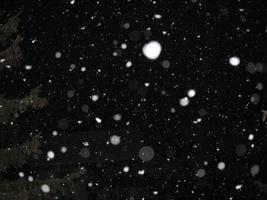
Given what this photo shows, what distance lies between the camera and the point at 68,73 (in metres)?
22.7

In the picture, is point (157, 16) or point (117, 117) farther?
point (157, 16)

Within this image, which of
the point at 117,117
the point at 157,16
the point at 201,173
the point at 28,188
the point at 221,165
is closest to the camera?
the point at 28,188

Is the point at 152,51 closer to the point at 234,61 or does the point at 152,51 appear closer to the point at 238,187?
the point at 234,61

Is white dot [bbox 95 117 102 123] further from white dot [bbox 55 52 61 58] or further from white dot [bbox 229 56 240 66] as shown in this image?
white dot [bbox 229 56 240 66]

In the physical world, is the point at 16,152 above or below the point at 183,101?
above

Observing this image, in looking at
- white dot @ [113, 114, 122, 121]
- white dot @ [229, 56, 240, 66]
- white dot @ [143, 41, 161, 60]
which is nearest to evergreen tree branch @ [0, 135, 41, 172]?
white dot @ [113, 114, 122, 121]

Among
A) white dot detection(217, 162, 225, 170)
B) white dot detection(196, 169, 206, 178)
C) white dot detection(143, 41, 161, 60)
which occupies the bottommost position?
white dot detection(143, 41, 161, 60)

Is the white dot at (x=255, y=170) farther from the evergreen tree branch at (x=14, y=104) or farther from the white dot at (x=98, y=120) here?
the evergreen tree branch at (x=14, y=104)

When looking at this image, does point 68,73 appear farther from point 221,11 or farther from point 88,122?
point 221,11

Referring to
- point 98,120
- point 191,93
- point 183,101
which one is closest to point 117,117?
point 98,120

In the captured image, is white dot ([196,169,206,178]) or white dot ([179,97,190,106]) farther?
white dot ([179,97,190,106])

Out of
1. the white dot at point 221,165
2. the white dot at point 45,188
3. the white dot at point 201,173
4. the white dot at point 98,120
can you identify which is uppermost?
the white dot at point 45,188

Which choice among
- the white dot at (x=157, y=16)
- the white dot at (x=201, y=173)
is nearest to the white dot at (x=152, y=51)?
the white dot at (x=157, y=16)

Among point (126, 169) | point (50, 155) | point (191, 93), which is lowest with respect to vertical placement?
point (191, 93)
